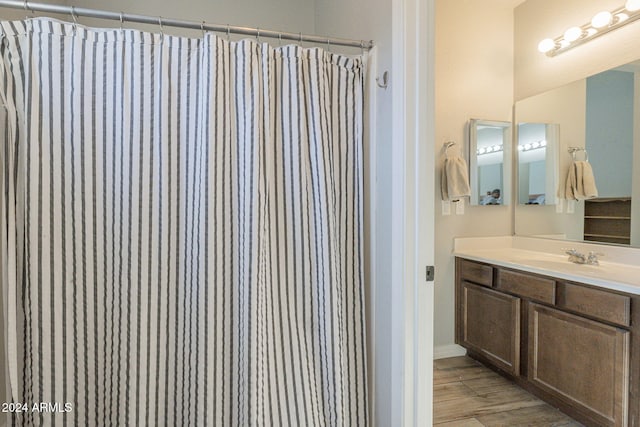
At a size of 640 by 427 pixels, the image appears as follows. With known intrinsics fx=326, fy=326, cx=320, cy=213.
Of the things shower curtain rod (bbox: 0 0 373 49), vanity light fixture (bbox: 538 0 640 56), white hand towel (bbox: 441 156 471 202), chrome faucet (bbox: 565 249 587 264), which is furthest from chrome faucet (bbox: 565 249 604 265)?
shower curtain rod (bbox: 0 0 373 49)

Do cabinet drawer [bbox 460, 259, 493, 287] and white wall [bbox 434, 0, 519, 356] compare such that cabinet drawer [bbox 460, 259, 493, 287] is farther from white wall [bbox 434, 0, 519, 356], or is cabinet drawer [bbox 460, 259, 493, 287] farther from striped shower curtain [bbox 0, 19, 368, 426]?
striped shower curtain [bbox 0, 19, 368, 426]

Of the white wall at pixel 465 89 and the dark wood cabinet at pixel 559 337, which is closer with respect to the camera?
the dark wood cabinet at pixel 559 337

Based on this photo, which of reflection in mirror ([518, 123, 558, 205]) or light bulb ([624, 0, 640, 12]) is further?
reflection in mirror ([518, 123, 558, 205])

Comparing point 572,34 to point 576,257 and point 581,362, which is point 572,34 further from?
point 581,362

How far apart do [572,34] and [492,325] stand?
2.01 meters

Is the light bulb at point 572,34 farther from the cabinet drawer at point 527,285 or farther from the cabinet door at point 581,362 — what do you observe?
the cabinet door at point 581,362

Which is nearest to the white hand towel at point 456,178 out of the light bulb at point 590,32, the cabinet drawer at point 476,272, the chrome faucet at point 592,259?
the cabinet drawer at point 476,272

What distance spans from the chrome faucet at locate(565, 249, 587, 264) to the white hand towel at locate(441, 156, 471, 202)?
2.33 feet

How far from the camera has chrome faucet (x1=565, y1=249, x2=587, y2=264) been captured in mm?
1993

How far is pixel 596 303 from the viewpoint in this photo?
157 cm

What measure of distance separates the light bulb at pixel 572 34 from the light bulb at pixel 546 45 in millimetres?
93

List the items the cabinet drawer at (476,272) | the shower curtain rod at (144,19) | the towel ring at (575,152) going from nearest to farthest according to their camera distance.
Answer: the shower curtain rod at (144,19), the towel ring at (575,152), the cabinet drawer at (476,272)

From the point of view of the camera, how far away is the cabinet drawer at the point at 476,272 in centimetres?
222

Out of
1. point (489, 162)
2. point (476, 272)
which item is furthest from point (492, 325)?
point (489, 162)
